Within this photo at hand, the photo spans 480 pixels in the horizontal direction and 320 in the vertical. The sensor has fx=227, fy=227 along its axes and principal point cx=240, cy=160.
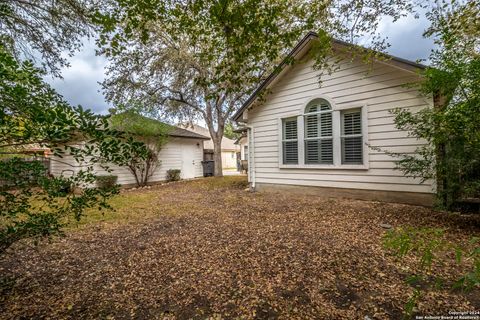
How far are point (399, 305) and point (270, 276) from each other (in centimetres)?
124

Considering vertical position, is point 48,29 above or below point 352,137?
above

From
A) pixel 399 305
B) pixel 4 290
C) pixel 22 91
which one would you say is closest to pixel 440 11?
pixel 399 305

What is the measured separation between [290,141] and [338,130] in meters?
1.57

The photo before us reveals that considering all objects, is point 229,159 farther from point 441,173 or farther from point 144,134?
point 441,173

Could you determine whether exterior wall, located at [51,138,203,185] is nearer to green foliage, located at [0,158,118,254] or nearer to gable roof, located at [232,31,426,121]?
gable roof, located at [232,31,426,121]

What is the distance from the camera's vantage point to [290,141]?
751 centimetres

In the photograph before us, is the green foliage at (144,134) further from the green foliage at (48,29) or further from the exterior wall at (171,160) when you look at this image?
the green foliage at (48,29)

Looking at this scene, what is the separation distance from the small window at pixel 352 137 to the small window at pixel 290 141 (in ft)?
4.90

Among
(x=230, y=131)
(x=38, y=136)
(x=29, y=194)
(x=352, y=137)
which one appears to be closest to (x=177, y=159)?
(x=352, y=137)

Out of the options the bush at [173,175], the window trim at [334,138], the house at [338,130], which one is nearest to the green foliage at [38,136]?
the house at [338,130]

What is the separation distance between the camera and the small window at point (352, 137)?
20.1ft

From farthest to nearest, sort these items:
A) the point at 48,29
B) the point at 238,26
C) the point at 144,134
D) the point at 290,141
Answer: the point at 144,134, the point at 290,141, the point at 48,29, the point at 238,26

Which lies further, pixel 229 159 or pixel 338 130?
pixel 229 159

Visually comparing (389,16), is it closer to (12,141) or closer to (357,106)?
(357,106)
